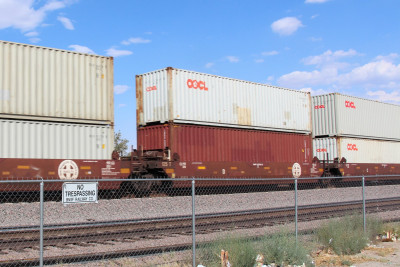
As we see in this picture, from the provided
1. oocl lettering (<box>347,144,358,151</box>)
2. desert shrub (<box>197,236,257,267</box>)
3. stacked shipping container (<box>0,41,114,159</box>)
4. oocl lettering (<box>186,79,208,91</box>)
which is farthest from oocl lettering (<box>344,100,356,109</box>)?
desert shrub (<box>197,236,257,267</box>)

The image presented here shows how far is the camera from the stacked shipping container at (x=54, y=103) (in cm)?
1335

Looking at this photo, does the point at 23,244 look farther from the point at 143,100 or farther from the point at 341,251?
the point at 143,100

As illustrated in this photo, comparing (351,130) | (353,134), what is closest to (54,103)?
(351,130)

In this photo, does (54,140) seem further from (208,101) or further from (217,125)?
(217,125)

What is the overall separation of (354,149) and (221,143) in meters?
11.4

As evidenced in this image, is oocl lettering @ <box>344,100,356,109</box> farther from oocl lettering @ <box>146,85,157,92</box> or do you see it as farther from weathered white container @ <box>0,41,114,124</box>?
weathered white container @ <box>0,41,114,124</box>

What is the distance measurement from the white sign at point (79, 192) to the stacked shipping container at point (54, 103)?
26.3 feet

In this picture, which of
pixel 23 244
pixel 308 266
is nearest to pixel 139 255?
pixel 23 244

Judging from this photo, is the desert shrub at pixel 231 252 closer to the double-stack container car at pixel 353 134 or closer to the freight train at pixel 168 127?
the freight train at pixel 168 127

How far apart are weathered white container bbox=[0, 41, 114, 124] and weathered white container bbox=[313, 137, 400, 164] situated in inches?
571

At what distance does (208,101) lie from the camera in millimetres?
19109

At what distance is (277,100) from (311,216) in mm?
10563

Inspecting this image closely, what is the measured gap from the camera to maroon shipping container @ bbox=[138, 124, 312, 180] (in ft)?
58.0

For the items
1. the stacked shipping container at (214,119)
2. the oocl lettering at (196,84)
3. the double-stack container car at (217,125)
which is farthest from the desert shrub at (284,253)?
the oocl lettering at (196,84)
